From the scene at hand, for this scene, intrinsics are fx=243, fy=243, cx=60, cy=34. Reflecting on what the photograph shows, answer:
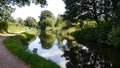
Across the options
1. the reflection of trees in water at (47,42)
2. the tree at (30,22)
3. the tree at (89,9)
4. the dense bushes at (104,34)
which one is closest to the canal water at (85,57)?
the dense bushes at (104,34)

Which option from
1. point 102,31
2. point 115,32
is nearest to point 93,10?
point 102,31

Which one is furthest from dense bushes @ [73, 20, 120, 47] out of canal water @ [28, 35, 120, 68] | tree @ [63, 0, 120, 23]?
tree @ [63, 0, 120, 23]

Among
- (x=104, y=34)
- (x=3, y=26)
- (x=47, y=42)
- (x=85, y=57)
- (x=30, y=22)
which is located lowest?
(x=30, y=22)

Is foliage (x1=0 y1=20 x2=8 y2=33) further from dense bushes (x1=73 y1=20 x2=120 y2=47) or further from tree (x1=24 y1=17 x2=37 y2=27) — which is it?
tree (x1=24 y1=17 x2=37 y2=27)

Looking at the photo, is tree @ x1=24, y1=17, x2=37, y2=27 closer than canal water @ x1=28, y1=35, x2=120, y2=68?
No

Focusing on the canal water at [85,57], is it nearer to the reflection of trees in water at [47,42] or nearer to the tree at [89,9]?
the reflection of trees in water at [47,42]

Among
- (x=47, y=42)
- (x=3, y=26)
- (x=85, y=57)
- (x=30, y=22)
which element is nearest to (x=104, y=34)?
(x=85, y=57)

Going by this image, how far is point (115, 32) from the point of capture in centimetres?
2919

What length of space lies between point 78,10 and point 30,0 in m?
31.0

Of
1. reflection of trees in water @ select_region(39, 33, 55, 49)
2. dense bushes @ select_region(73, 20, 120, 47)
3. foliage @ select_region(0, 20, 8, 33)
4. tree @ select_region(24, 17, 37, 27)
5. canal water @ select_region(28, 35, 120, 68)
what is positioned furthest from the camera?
tree @ select_region(24, 17, 37, 27)

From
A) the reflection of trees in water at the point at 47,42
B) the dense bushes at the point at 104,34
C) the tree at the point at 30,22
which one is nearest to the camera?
the dense bushes at the point at 104,34

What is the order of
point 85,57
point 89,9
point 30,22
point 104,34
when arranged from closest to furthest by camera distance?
1. point 85,57
2. point 104,34
3. point 89,9
4. point 30,22

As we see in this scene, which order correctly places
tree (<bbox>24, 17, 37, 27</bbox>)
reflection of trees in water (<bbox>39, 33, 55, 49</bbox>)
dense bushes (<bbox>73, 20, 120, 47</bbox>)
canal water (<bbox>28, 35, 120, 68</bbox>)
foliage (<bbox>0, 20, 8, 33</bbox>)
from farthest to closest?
tree (<bbox>24, 17, 37, 27</bbox>) → foliage (<bbox>0, 20, 8, 33</bbox>) → reflection of trees in water (<bbox>39, 33, 55, 49</bbox>) → dense bushes (<bbox>73, 20, 120, 47</bbox>) → canal water (<bbox>28, 35, 120, 68</bbox>)

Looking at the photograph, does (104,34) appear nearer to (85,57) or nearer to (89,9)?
(85,57)
